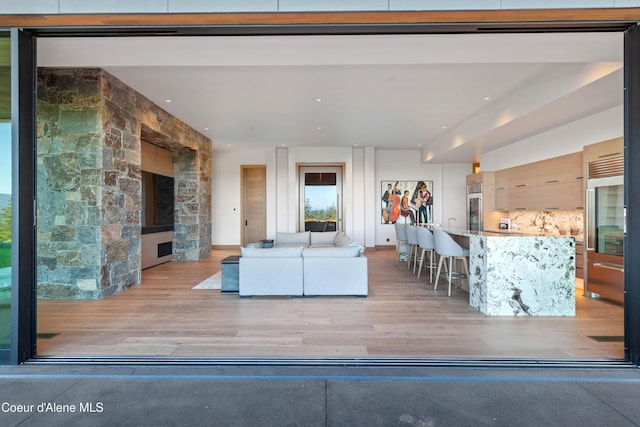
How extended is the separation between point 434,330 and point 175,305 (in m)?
3.02

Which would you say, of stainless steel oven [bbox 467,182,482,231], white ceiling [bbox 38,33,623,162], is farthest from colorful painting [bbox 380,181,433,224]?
white ceiling [bbox 38,33,623,162]

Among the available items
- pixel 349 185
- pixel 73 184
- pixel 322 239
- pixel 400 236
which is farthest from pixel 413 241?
pixel 73 184

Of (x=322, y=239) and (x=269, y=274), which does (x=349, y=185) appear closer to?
(x=322, y=239)

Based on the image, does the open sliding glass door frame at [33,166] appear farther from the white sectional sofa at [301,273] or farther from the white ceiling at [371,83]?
the white sectional sofa at [301,273]

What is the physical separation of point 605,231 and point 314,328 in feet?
12.9

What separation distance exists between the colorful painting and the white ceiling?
4.74ft

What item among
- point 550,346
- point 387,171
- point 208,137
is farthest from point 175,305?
point 387,171

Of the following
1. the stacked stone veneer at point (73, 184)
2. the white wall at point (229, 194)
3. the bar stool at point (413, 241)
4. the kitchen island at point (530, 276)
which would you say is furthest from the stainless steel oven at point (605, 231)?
the white wall at point (229, 194)

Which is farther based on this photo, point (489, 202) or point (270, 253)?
point (489, 202)

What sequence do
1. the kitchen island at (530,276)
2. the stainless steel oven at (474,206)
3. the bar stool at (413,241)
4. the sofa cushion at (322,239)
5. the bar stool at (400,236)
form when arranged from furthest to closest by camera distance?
1. the stainless steel oven at (474,206)
2. the sofa cushion at (322,239)
3. the bar stool at (400,236)
4. the bar stool at (413,241)
5. the kitchen island at (530,276)

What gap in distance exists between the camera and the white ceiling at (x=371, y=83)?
305 cm

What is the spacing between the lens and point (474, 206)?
8.82 m

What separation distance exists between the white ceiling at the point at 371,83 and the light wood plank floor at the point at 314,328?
8.35 ft

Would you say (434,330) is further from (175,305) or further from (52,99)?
(52,99)
